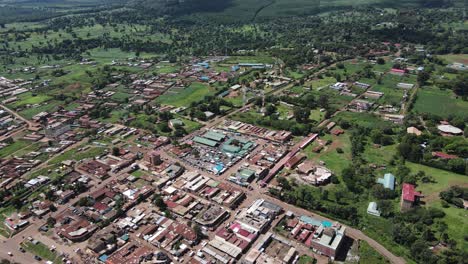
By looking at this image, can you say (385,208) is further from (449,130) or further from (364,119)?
(364,119)

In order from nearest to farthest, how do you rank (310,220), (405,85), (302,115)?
(310,220) → (302,115) → (405,85)

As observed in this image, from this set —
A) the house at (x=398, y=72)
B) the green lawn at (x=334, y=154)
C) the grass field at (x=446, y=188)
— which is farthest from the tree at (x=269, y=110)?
the house at (x=398, y=72)

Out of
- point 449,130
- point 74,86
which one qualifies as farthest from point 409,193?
point 74,86

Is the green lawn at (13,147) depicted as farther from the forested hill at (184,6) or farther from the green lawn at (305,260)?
the forested hill at (184,6)

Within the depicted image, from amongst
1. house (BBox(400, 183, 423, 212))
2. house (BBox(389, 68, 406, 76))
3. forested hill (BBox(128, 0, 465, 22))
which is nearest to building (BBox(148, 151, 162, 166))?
house (BBox(400, 183, 423, 212))

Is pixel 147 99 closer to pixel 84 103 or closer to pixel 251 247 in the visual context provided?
pixel 84 103

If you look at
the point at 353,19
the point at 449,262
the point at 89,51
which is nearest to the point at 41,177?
the point at 449,262

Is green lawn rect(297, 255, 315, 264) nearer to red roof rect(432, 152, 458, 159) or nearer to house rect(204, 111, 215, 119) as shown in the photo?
red roof rect(432, 152, 458, 159)
